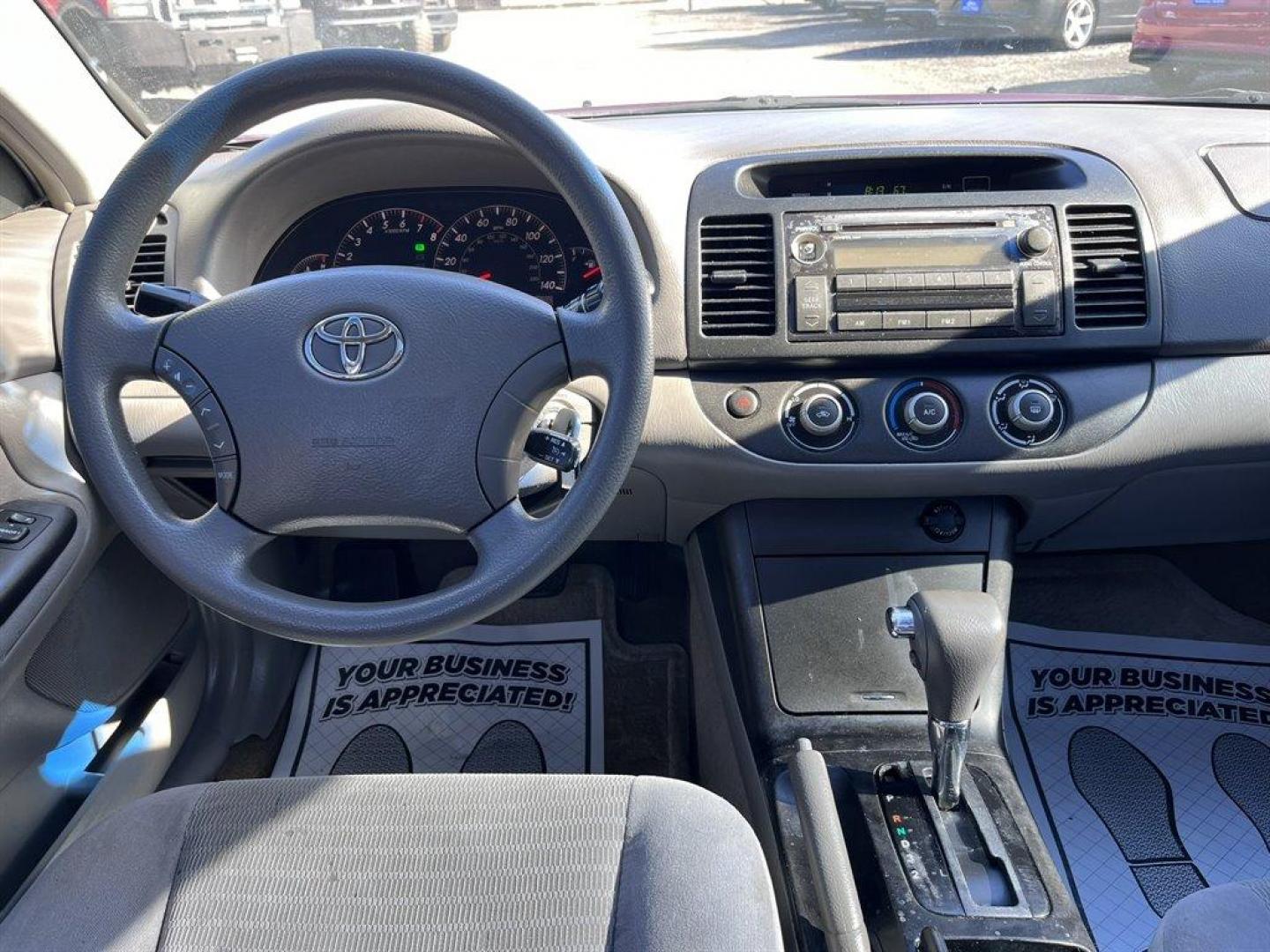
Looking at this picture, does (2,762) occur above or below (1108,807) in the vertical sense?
above

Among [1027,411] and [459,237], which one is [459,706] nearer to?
[459,237]

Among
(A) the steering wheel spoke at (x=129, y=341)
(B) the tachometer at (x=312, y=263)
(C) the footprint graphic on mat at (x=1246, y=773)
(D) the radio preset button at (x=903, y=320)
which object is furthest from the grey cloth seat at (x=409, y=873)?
(C) the footprint graphic on mat at (x=1246, y=773)

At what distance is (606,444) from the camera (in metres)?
1.15

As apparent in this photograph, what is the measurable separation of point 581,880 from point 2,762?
0.86 metres

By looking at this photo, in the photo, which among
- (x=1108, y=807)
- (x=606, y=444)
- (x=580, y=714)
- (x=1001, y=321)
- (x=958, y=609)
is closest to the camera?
(x=606, y=444)

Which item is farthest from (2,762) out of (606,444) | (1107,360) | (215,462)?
(1107,360)

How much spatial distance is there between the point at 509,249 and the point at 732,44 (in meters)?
1.27

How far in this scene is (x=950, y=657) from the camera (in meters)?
1.41

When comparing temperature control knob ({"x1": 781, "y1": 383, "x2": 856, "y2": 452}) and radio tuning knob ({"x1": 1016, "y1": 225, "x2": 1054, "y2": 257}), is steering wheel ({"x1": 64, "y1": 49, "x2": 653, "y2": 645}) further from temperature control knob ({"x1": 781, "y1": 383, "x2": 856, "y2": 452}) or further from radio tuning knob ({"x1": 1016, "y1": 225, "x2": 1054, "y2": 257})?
radio tuning knob ({"x1": 1016, "y1": 225, "x2": 1054, "y2": 257})

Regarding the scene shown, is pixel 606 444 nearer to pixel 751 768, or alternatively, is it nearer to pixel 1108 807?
pixel 751 768

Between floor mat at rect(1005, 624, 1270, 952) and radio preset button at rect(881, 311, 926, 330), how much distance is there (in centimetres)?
90

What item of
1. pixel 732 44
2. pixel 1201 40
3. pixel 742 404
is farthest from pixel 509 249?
pixel 1201 40

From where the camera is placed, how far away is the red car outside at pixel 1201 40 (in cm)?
209

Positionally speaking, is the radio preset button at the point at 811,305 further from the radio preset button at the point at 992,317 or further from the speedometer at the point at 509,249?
the speedometer at the point at 509,249
